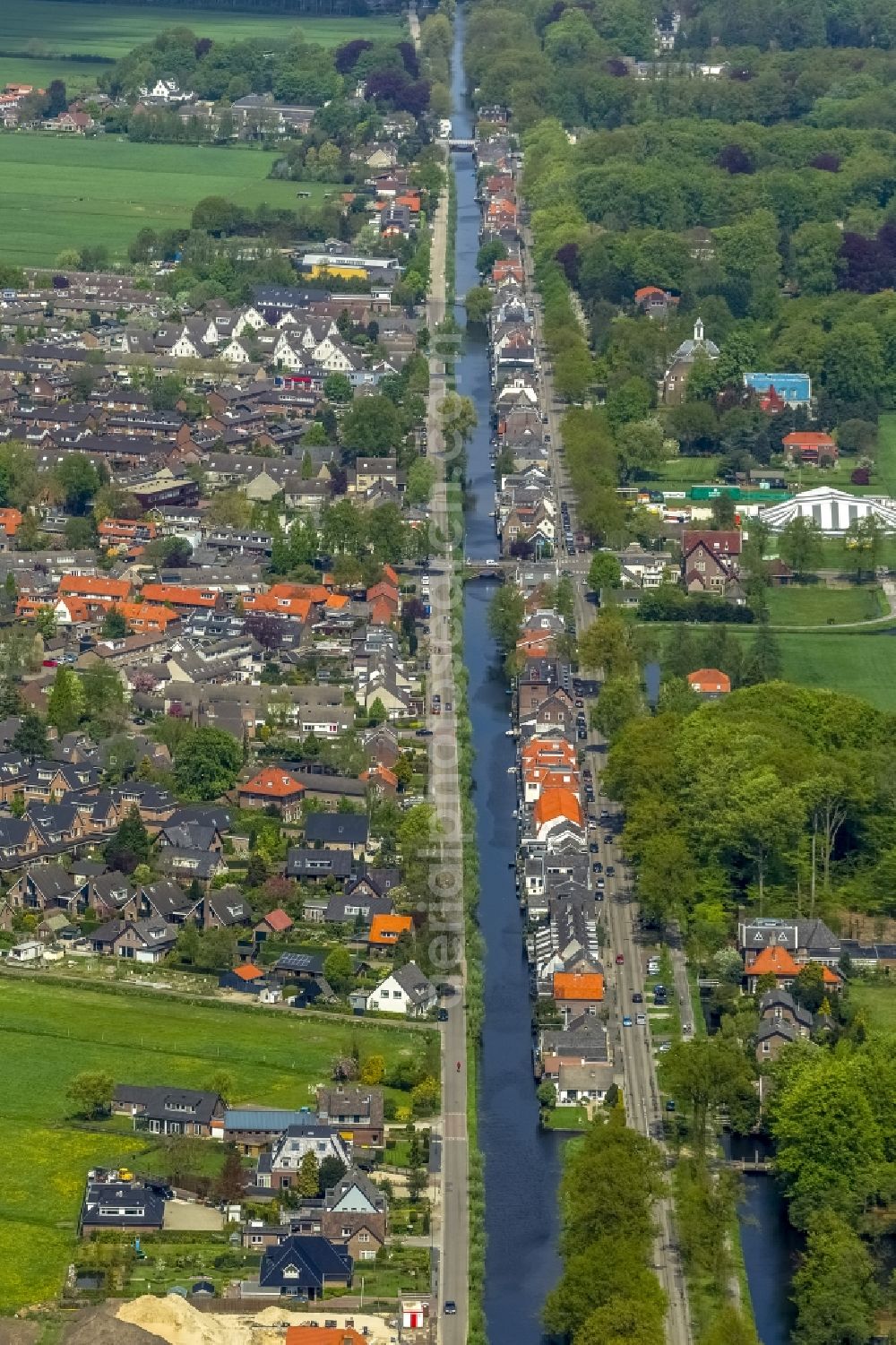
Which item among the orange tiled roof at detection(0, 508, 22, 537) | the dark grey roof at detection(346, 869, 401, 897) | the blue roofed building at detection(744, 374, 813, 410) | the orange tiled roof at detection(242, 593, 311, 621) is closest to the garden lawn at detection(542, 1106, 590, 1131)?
the dark grey roof at detection(346, 869, 401, 897)

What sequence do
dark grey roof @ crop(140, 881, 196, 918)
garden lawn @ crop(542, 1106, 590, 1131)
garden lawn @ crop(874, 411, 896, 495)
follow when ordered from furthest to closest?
garden lawn @ crop(874, 411, 896, 495), dark grey roof @ crop(140, 881, 196, 918), garden lawn @ crop(542, 1106, 590, 1131)

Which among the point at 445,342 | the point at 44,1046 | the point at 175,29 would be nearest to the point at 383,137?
the point at 175,29

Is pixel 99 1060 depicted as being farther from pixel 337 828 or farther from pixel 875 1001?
pixel 875 1001

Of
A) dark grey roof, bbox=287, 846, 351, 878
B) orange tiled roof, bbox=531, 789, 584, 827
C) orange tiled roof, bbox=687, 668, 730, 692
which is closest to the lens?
dark grey roof, bbox=287, 846, 351, 878

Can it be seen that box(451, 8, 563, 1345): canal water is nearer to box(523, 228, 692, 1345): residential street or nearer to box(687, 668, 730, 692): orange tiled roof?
box(523, 228, 692, 1345): residential street

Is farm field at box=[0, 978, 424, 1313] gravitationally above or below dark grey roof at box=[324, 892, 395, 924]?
below

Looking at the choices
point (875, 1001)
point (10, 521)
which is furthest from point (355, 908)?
point (10, 521)
